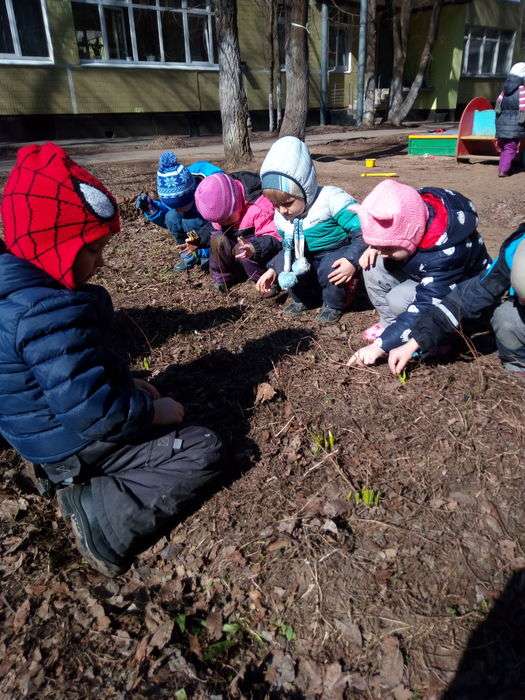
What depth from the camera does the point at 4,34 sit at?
13938 mm

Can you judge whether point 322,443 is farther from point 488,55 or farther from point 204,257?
point 488,55

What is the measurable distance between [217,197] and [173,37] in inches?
631

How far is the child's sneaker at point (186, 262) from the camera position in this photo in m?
4.91

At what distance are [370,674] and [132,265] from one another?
14.2 feet

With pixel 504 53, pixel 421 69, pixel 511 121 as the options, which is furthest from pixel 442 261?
pixel 504 53

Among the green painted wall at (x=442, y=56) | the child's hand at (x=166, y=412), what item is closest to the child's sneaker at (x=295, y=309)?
the child's hand at (x=166, y=412)

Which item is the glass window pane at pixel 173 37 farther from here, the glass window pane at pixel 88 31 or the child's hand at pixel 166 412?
the child's hand at pixel 166 412

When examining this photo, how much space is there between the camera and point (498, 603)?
1694 millimetres

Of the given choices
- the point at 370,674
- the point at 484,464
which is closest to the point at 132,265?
the point at 484,464

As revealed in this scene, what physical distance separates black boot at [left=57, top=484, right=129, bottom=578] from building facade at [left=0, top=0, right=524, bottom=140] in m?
15.4

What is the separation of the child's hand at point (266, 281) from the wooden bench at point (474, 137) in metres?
7.80

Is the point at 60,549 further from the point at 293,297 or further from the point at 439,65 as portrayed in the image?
the point at 439,65

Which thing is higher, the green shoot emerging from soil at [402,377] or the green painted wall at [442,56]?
the green painted wall at [442,56]

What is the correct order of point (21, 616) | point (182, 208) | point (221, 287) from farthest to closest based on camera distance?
point (182, 208), point (221, 287), point (21, 616)
